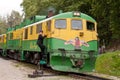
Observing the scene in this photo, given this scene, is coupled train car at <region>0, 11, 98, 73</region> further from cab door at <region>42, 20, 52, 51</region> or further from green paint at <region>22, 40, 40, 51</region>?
green paint at <region>22, 40, 40, 51</region>

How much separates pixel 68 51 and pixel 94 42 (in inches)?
66.0

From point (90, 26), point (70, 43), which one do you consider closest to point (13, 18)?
point (90, 26)

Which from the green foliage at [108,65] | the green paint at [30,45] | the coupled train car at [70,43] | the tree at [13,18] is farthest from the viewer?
the tree at [13,18]

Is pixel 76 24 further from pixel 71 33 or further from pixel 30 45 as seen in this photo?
pixel 30 45

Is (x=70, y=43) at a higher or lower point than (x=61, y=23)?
lower

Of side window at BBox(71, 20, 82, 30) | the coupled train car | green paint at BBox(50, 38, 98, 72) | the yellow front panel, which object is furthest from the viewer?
side window at BBox(71, 20, 82, 30)

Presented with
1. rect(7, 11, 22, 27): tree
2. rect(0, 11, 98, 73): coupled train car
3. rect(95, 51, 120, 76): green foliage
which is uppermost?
rect(7, 11, 22, 27): tree

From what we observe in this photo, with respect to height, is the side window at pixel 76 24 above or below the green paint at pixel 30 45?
above

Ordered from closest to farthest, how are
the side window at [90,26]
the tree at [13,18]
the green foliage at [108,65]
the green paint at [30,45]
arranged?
1. the side window at [90,26]
2. the green paint at [30,45]
3. the green foliage at [108,65]
4. the tree at [13,18]

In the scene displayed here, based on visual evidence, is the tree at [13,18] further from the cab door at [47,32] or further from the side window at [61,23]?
the side window at [61,23]

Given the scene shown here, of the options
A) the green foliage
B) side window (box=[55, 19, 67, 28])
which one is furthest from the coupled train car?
the green foliage

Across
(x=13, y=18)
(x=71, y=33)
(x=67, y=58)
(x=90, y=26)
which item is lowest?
(x=67, y=58)

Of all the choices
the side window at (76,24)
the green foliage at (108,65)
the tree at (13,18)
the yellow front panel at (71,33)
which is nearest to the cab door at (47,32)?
the yellow front panel at (71,33)

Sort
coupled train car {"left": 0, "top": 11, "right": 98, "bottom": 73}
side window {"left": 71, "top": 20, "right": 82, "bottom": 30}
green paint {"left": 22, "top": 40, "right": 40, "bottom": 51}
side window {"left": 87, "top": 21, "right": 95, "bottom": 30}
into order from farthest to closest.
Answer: green paint {"left": 22, "top": 40, "right": 40, "bottom": 51}, side window {"left": 87, "top": 21, "right": 95, "bottom": 30}, side window {"left": 71, "top": 20, "right": 82, "bottom": 30}, coupled train car {"left": 0, "top": 11, "right": 98, "bottom": 73}
